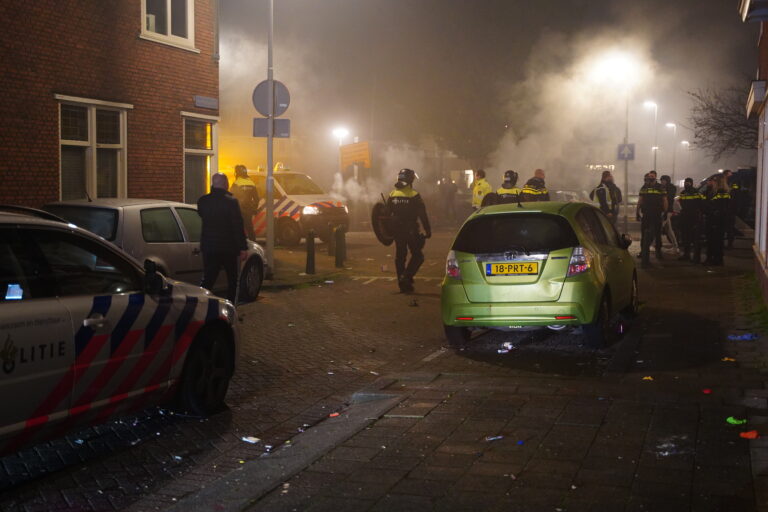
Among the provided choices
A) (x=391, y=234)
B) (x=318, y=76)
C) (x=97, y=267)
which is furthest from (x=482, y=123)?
(x=97, y=267)

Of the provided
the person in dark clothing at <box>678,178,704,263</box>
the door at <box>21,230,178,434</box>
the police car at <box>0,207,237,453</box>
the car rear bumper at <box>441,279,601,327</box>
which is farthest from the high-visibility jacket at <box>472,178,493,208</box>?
the door at <box>21,230,178,434</box>

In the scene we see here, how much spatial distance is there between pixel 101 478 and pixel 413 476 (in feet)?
5.98

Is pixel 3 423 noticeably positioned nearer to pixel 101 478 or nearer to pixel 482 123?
pixel 101 478

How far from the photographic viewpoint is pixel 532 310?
865cm

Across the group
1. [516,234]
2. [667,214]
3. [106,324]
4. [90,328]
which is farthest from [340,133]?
[90,328]

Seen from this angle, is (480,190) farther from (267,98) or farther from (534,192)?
(267,98)

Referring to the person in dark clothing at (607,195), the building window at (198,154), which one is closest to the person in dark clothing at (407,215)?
the building window at (198,154)

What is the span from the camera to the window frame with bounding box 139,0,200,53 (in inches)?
609

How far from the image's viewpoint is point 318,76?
39.8 m

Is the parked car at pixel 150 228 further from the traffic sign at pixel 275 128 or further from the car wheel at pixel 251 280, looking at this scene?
the traffic sign at pixel 275 128

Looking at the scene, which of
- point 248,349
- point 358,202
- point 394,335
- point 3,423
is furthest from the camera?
point 358,202

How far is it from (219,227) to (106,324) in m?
5.06

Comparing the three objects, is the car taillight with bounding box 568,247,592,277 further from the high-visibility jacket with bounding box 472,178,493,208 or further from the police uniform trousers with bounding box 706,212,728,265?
the high-visibility jacket with bounding box 472,178,493,208

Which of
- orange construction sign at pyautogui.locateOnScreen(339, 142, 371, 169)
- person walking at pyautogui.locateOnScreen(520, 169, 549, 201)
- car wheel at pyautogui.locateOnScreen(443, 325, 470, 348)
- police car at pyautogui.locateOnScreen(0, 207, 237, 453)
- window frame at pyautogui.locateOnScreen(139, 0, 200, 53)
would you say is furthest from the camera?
orange construction sign at pyautogui.locateOnScreen(339, 142, 371, 169)
